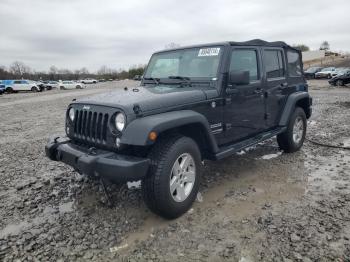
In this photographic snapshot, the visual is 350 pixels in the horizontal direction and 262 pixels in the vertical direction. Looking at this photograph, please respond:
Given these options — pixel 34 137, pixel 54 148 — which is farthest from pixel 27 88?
pixel 54 148

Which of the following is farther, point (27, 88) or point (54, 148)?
point (27, 88)

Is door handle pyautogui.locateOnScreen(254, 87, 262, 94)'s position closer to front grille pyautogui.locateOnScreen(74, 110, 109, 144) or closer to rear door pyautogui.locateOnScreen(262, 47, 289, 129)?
rear door pyautogui.locateOnScreen(262, 47, 289, 129)

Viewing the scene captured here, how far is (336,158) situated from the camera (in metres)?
5.73

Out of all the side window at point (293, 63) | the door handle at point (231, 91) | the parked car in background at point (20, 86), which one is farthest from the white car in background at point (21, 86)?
the door handle at point (231, 91)

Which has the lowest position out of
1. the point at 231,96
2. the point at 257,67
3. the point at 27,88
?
the point at 27,88

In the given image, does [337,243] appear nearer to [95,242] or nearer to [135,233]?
[135,233]

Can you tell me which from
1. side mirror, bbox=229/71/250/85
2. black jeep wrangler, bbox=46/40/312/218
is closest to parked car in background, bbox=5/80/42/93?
black jeep wrangler, bbox=46/40/312/218

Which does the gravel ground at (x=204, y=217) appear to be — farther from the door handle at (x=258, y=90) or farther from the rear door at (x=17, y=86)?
the rear door at (x=17, y=86)

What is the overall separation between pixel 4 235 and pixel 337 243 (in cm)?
339

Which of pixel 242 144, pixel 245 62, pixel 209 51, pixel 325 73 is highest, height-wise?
pixel 209 51

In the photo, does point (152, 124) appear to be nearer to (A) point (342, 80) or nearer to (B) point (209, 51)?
(B) point (209, 51)

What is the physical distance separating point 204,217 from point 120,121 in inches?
57.0

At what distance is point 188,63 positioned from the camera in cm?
464

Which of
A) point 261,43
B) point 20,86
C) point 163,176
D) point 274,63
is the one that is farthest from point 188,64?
point 20,86
